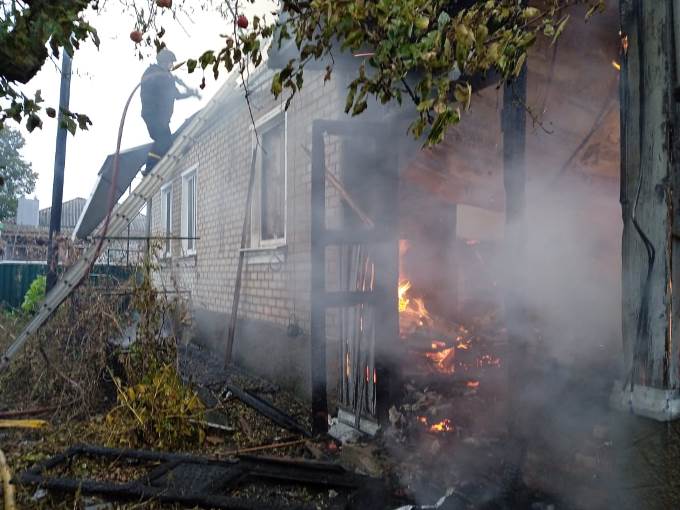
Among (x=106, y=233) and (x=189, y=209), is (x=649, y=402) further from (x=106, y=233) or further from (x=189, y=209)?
(x=189, y=209)

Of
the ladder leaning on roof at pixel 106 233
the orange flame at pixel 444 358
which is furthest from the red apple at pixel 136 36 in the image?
the orange flame at pixel 444 358

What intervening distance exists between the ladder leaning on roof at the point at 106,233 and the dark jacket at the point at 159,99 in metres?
2.85

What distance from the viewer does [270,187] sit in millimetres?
8258

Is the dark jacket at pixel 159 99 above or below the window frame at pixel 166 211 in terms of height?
above

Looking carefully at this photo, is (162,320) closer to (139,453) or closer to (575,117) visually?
(139,453)

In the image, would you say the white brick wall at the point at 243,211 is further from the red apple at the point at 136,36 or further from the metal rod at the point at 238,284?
the red apple at the point at 136,36

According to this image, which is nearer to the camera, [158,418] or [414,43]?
[414,43]

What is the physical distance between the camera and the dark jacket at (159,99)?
12.8m

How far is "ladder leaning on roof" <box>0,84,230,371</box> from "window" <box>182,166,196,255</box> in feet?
5.24

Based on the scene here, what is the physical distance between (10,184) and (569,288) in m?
46.0

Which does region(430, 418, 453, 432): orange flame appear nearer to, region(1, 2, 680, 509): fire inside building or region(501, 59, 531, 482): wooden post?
region(1, 2, 680, 509): fire inside building

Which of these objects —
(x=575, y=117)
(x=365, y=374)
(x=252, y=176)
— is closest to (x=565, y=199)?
(x=575, y=117)

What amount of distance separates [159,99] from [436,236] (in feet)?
32.0

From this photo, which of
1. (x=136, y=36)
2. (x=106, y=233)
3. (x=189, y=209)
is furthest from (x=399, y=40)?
(x=189, y=209)
